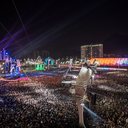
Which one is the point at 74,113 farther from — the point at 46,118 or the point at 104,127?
the point at 104,127

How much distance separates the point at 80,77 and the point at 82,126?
199 cm

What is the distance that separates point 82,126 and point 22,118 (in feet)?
10.7

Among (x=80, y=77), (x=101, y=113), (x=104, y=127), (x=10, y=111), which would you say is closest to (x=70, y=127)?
(x=104, y=127)

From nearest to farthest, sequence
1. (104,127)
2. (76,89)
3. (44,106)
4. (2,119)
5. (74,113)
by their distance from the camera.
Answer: (76,89)
(104,127)
(2,119)
(74,113)
(44,106)

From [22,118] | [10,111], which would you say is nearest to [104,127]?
[22,118]

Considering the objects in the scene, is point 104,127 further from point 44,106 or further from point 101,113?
point 44,106

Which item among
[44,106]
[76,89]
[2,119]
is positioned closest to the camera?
[76,89]

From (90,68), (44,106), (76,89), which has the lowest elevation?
(44,106)

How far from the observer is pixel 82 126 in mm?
10391

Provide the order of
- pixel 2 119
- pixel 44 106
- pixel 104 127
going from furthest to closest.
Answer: pixel 44 106
pixel 2 119
pixel 104 127

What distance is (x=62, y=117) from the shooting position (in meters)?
12.5

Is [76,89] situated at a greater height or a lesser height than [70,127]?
greater

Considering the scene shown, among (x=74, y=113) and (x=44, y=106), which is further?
(x=44, y=106)

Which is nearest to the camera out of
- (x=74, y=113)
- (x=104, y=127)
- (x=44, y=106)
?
(x=104, y=127)
